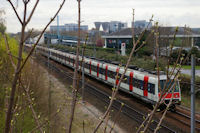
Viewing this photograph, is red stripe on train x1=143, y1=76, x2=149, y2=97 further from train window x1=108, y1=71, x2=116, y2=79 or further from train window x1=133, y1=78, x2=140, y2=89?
train window x1=108, y1=71, x2=116, y2=79

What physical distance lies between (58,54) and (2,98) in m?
25.8

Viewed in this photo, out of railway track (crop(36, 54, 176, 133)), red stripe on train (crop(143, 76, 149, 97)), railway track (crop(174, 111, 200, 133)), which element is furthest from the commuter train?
railway track (crop(36, 54, 176, 133))

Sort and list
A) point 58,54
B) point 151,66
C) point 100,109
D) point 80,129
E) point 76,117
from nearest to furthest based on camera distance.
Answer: point 80,129 → point 76,117 → point 100,109 → point 151,66 → point 58,54

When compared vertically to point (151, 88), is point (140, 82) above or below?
above

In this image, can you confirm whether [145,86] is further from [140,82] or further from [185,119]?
[185,119]

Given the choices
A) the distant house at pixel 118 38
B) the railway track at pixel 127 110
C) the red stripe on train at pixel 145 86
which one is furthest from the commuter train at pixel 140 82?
the distant house at pixel 118 38

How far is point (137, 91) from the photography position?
15211 mm

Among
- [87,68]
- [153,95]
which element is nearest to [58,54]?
[87,68]

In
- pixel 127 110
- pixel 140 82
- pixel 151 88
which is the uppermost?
pixel 140 82

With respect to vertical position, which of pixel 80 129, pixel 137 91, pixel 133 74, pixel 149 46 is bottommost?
pixel 80 129

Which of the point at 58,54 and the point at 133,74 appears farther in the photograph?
the point at 58,54

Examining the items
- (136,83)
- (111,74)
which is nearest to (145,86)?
(136,83)

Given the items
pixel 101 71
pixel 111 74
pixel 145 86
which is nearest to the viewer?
pixel 145 86

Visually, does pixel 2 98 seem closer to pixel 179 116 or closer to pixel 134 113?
pixel 134 113
